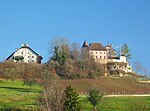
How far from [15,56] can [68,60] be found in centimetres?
2071

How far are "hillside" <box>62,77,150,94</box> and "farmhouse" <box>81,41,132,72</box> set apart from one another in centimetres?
1108

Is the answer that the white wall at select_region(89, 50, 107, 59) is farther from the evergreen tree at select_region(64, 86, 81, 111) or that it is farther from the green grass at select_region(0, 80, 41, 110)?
the evergreen tree at select_region(64, 86, 81, 111)

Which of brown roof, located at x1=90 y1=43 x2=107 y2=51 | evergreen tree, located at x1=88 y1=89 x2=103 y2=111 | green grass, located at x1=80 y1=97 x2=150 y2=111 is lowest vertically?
green grass, located at x1=80 y1=97 x2=150 y2=111

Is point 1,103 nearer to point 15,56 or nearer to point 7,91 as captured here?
point 7,91

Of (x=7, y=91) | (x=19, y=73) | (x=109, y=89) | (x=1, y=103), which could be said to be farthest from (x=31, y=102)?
(x=19, y=73)

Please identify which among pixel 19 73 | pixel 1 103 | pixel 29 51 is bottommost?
pixel 1 103

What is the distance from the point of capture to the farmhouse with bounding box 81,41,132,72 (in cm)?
10861

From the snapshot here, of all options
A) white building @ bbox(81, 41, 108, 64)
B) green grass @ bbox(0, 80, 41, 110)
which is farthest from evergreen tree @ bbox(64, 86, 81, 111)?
white building @ bbox(81, 41, 108, 64)

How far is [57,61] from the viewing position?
3851 inches

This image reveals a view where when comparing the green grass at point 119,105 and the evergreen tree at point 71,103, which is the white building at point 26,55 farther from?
the evergreen tree at point 71,103

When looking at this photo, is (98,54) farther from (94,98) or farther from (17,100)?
(94,98)

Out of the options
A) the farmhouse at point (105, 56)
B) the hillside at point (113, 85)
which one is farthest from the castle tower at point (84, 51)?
the hillside at point (113, 85)

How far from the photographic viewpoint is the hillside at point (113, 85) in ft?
267

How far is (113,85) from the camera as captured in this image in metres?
88.3
